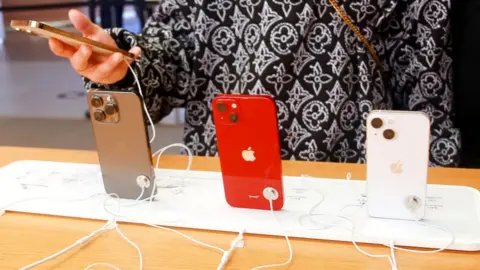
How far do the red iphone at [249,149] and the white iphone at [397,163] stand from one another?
0.33 ft

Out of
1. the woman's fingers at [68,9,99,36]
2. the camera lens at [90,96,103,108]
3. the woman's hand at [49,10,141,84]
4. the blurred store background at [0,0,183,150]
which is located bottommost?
the blurred store background at [0,0,183,150]

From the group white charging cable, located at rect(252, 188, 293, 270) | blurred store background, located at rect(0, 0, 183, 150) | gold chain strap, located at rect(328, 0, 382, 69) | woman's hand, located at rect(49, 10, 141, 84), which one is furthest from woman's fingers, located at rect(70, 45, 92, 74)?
blurred store background, located at rect(0, 0, 183, 150)

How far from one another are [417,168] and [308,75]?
0.42 m

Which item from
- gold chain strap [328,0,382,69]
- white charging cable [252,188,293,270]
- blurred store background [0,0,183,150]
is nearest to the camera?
white charging cable [252,188,293,270]

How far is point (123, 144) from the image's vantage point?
2.31ft

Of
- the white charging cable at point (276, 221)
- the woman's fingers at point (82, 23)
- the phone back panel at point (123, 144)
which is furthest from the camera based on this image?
the woman's fingers at point (82, 23)

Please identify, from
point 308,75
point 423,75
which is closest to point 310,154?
point 308,75

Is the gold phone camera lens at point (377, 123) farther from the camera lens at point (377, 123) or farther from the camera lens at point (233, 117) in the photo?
the camera lens at point (233, 117)

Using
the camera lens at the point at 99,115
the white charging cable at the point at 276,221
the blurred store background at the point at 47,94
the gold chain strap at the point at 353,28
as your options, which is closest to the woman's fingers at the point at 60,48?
the camera lens at the point at 99,115

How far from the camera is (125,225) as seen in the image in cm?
67

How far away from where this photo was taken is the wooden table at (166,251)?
22.7 inches

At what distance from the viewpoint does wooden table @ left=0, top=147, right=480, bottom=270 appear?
0.58m

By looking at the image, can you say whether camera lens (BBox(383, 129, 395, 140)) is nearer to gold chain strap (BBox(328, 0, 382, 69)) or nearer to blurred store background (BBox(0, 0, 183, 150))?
gold chain strap (BBox(328, 0, 382, 69))

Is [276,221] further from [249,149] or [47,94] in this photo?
[47,94]
